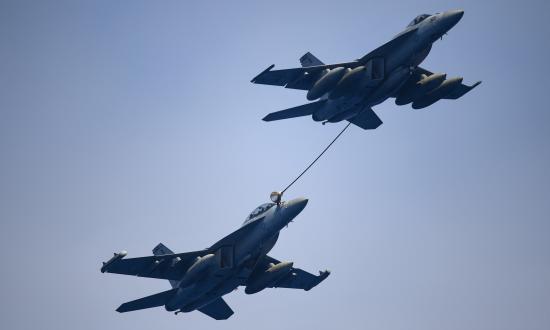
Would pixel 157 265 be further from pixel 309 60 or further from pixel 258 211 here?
pixel 309 60

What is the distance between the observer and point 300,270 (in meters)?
44.2

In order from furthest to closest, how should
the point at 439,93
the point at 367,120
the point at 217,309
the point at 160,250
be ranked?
the point at 367,120, the point at 217,309, the point at 439,93, the point at 160,250

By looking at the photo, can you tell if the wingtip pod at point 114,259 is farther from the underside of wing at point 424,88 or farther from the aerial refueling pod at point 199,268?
the underside of wing at point 424,88

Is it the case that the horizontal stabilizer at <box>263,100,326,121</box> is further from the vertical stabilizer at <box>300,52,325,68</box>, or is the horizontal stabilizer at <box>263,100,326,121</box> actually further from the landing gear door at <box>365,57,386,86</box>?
the landing gear door at <box>365,57,386,86</box>

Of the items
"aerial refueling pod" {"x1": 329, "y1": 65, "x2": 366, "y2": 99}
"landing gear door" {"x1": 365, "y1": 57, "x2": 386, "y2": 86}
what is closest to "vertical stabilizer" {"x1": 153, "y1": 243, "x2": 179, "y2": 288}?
"aerial refueling pod" {"x1": 329, "y1": 65, "x2": 366, "y2": 99}

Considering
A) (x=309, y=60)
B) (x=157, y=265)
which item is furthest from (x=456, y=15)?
(x=157, y=265)

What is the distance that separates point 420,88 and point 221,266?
1560 centimetres

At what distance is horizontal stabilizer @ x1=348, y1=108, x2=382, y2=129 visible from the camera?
45.8 metres

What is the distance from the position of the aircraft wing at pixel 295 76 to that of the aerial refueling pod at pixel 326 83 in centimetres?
73

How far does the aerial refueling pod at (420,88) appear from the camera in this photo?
138ft

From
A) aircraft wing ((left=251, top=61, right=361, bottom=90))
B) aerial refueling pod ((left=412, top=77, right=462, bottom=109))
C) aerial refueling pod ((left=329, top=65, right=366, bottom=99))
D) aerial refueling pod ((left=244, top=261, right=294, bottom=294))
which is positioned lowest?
aerial refueling pod ((left=244, top=261, right=294, bottom=294))

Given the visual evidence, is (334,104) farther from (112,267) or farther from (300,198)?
(112,267)

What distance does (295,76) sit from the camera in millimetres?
41000

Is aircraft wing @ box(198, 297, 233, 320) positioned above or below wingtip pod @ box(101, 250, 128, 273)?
below
